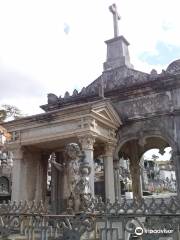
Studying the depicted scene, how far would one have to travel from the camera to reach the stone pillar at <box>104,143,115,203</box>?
11.6 m

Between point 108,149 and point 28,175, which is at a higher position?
point 108,149

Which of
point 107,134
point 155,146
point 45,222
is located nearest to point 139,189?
point 155,146

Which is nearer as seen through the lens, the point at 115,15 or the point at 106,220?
the point at 106,220

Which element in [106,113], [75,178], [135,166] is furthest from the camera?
[135,166]

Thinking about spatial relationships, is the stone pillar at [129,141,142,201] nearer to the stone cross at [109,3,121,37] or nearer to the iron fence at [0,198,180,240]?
the stone cross at [109,3,121,37]

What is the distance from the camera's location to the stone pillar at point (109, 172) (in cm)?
1157

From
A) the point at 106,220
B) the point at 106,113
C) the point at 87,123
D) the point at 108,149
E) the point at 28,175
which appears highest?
the point at 106,113

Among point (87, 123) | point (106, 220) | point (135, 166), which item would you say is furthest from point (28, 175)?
point (106, 220)

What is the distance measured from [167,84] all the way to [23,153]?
6.60 meters

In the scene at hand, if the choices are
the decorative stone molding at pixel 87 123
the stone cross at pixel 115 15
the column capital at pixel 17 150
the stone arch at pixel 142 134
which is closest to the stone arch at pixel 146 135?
the stone arch at pixel 142 134

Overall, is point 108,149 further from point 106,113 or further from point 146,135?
point 146,135

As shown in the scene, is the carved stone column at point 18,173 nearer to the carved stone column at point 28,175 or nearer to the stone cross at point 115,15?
the carved stone column at point 28,175

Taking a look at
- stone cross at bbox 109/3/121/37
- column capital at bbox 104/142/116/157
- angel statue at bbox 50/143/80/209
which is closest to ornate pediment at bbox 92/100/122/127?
column capital at bbox 104/142/116/157

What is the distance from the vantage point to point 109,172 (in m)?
11.8
